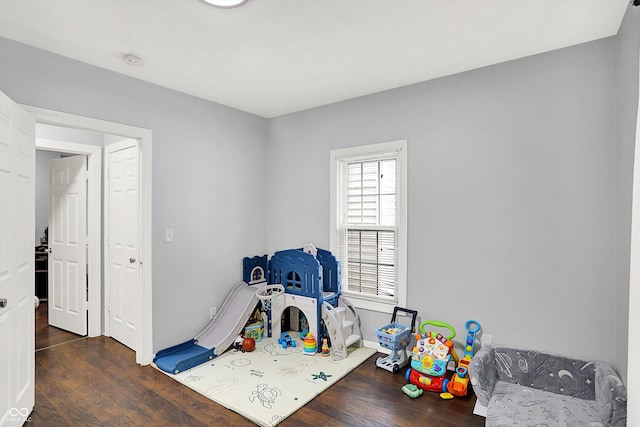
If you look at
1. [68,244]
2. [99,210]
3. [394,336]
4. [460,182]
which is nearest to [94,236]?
[99,210]

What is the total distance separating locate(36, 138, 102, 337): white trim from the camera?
3889mm

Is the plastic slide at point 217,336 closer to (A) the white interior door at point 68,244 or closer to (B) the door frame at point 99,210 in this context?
(B) the door frame at point 99,210

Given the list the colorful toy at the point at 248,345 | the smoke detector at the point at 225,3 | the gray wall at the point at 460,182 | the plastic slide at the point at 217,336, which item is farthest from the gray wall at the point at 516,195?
the smoke detector at the point at 225,3

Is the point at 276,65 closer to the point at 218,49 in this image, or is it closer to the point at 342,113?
the point at 218,49

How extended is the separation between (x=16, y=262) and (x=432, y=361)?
9.58ft

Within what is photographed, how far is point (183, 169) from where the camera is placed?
346cm

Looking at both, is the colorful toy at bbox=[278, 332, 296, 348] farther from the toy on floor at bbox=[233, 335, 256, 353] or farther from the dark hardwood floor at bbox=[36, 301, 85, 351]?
the dark hardwood floor at bbox=[36, 301, 85, 351]

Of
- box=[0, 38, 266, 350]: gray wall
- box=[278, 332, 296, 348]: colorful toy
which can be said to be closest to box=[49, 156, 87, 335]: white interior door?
box=[0, 38, 266, 350]: gray wall

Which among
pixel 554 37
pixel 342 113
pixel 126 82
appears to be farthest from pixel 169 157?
pixel 554 37

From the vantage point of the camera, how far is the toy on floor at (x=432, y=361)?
2.70 meters

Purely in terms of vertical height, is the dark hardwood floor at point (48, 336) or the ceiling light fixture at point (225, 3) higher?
the ceiling light fixture at point (225, 3)

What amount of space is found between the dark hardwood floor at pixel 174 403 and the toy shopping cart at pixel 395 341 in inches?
3.2

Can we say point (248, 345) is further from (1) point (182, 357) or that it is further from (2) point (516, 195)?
(2) point (516, 195)

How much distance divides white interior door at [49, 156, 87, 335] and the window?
111 inches
